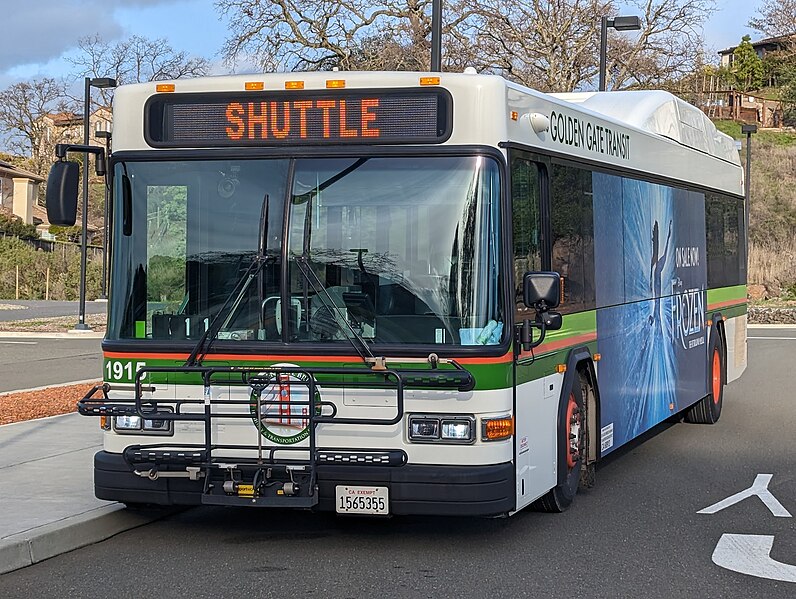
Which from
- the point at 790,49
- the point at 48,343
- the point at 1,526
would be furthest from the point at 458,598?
the point at 790,49

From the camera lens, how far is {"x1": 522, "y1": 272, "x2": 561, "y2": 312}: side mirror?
7.65 metres

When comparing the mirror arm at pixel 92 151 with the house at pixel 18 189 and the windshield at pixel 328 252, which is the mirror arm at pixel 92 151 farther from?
the house at pixel 18 189

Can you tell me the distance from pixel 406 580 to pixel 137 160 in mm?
3088

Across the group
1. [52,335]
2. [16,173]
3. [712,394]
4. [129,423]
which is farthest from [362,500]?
[16,173]

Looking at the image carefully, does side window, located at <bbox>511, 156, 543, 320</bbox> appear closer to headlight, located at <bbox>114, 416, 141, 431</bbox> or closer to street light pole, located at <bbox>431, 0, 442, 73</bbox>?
headlight, located at <bbox>114, 416, 141, 431</bbox>

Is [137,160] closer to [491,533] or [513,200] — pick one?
[513,200]

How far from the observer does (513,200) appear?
26.0 feet

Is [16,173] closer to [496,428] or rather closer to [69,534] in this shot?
[69,534]

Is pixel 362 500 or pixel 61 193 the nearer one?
pixel 362 500

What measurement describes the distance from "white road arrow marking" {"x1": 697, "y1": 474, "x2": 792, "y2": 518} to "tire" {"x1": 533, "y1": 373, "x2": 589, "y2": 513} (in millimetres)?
971

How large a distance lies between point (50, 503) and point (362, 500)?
8.68 ft

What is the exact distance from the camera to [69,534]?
821 cm

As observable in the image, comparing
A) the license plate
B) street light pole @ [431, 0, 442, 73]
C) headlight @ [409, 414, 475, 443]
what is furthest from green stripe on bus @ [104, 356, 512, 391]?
street light pole @ [431, 0, 442, 73]

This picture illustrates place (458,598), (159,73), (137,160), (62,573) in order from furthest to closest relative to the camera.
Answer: (159,73) < (137,160) < (62,573) < (458,598)
